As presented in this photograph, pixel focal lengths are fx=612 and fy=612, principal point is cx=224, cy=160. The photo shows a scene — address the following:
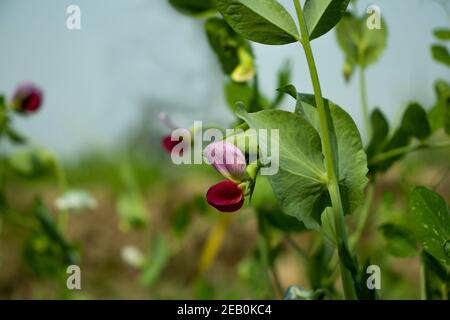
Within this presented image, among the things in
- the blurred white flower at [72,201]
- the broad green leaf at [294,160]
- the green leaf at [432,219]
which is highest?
the blurred white flower at [72,201]

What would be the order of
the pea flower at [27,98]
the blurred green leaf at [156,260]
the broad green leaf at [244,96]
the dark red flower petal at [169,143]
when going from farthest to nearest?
the blurred green leaf at [156,260] → the pea flower at [27,98] → the broad green leaf at [244,96] → the dark red flower petal at [169,143]

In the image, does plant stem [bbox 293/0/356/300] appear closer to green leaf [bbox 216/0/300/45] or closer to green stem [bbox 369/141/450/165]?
green leaf [bbox 216/0/300/45]

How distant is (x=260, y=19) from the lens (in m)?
0.48

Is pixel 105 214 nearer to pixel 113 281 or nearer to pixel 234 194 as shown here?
pixel 113 281

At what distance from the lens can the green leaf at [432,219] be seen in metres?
0.52

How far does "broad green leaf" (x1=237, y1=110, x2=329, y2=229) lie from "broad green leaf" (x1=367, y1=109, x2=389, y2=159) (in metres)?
0.25

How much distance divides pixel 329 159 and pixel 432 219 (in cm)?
12

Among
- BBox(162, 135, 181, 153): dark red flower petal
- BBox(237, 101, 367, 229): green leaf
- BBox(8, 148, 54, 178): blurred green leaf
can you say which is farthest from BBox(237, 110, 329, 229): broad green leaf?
BBox(8, 148, 54, 178): blurred green leaf

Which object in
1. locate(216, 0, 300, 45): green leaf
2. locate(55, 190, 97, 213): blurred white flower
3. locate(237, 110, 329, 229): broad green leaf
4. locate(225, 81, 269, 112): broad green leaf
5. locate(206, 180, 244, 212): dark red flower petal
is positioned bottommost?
locate(206, 180, 244, 212): dark red flower petal

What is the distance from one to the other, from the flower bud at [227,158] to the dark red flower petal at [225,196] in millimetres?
11

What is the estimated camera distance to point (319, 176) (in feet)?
1.59

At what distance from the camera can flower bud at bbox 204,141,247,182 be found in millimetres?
461

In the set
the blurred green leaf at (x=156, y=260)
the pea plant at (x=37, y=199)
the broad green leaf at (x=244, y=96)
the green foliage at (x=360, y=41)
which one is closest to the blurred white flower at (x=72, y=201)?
the pea plant at (x=37, y=199)

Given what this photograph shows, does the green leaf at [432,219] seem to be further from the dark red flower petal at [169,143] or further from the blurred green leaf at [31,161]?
the blurred green leaf at [31,161]
